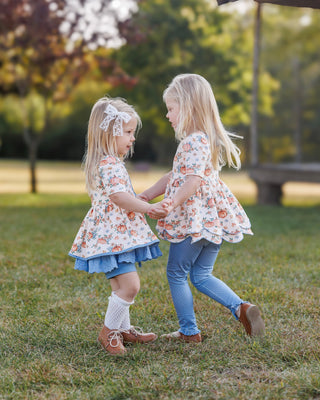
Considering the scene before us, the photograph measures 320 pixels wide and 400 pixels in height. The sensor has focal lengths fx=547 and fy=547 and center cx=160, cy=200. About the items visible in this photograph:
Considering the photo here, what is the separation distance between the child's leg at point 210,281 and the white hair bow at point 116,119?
2.60 ft

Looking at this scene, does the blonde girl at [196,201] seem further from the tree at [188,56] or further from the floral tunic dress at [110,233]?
the tree at [188,56]

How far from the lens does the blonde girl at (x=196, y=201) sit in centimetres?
285

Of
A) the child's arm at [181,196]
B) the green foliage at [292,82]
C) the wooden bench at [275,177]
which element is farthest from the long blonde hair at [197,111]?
the green foliage at [292,82]

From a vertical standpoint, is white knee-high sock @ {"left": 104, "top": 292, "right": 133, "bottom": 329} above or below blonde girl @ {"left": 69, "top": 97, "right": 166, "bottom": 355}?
below

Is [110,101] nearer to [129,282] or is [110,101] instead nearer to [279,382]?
[129,282]

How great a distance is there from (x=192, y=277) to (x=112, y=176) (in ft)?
2.47

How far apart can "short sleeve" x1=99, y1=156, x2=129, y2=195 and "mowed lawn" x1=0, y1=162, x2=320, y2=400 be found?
838mm

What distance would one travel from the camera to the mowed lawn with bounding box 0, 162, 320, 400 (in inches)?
93.0

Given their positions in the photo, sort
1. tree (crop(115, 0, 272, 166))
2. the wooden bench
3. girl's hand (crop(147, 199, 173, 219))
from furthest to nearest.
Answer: tree (crop(115, 0, 272, 166)) < the wooden bench < girl's hand (crop(147, 199, 173, 219))

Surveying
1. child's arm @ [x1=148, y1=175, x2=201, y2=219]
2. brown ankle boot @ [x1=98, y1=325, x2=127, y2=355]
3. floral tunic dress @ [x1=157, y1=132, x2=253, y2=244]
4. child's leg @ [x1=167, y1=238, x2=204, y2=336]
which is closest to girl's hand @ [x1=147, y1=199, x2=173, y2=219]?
child's arm @ [x1=148, y1=175, x2=201, y2=219]

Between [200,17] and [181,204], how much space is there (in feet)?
47.7

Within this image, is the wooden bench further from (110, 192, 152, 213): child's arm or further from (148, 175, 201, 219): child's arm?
(110, 192, 152, 213): child's arm

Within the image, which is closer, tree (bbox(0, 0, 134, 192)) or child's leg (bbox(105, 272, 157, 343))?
child's leg (bbox(105, 272, 157, 343))

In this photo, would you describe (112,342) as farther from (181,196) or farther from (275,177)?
(275,177)
